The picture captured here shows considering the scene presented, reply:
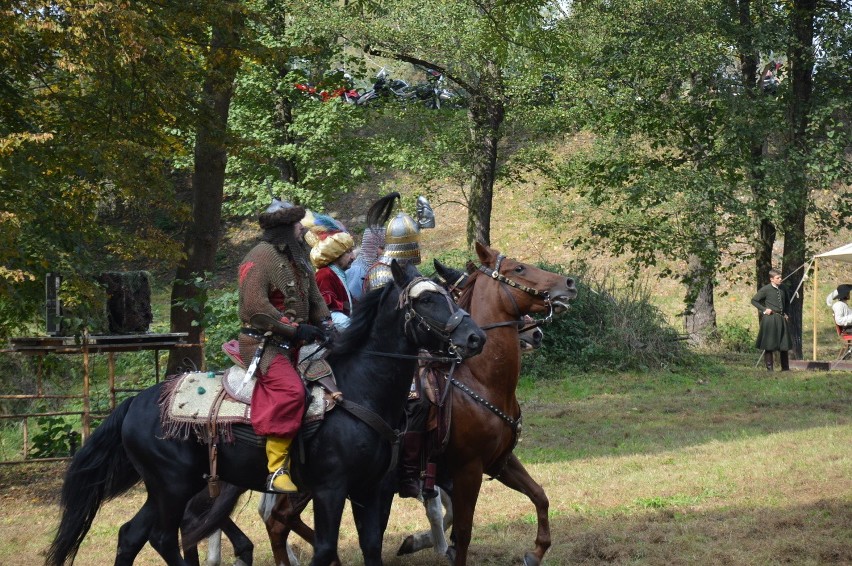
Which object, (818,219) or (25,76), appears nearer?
(25,76)

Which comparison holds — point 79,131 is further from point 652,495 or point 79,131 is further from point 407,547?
point 652,495

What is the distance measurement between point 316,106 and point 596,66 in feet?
29.6

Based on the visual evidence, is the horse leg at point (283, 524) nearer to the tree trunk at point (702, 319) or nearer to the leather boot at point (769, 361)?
the leather boot at point (769, 361)

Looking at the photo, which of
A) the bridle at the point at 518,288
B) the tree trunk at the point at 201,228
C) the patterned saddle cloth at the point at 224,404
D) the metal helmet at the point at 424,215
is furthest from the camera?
the tree trunk at the point at 201,228

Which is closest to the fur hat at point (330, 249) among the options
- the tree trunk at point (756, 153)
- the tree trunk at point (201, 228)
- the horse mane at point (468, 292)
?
the horse mane at point (468, 292)

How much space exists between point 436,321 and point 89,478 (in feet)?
8.21

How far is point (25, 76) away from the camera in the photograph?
10867 millimetres

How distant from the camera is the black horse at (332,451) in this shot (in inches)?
227

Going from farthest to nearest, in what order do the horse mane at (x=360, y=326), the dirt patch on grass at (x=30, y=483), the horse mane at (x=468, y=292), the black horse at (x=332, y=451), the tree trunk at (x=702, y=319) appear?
the tree trunk at (x=702, y=319), the dirt patch on grass at (x=30, y=483), the horse mane at (x=468, y=292), the horse mane at (x=360, y=326), the black horse at (x=332, y=451)

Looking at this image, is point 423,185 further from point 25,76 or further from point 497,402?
point 497,402

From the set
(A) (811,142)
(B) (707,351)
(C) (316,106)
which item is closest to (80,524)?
(A) (811,142)

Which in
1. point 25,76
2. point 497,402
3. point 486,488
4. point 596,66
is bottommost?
point 486,488

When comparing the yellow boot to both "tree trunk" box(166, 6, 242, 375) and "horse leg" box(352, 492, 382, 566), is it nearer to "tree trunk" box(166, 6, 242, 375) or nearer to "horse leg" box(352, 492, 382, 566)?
"horse leg" box(352, 492, 382, 566)

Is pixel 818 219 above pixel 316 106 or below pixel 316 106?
below
